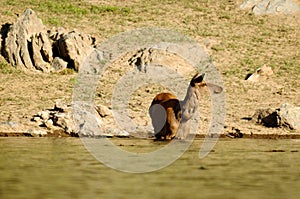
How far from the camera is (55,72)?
26125 millimetres

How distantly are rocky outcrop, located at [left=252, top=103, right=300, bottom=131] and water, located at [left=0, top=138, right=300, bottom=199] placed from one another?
11.5 feet

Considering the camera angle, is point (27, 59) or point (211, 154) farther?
point (27, 59)

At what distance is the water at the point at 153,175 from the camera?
31.7ft

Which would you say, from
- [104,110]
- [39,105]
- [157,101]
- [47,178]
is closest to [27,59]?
[39,105]

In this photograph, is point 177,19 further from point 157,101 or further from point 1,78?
point 157,101

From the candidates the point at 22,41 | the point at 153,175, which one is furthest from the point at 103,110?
the point at 153,175

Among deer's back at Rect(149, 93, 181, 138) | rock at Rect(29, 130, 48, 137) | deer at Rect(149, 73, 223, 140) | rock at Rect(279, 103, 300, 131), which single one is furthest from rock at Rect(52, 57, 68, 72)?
rock at Rect(279, 103, 300, 131)

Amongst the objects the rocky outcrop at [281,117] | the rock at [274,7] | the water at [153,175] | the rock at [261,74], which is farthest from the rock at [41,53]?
the rock at [274,7]

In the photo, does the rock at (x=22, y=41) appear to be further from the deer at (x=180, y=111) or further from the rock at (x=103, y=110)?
the deer at (x=180, y=111)

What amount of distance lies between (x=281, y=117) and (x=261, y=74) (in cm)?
684

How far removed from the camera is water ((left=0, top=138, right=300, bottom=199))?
31.7ft

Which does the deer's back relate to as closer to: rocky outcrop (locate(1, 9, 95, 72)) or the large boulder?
rocky outcrop (locate(1, 9, 95, 72))

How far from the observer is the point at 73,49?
26.3 m

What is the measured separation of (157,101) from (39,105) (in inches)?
187
